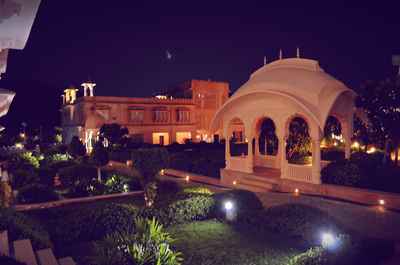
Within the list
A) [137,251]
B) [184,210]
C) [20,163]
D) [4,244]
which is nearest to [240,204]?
[184,210]

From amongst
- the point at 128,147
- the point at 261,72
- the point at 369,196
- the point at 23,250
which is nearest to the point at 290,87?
the point at 261,72

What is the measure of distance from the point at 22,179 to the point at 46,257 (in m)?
11.5

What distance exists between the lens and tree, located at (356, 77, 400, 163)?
469 inches

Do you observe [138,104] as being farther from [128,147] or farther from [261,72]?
[261,72]

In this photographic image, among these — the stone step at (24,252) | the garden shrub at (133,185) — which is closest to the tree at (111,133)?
the garden shrub at (133,185)

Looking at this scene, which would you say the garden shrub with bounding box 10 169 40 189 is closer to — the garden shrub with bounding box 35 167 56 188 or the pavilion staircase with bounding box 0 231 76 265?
the garden shrub with bounding box 35 167 56 188

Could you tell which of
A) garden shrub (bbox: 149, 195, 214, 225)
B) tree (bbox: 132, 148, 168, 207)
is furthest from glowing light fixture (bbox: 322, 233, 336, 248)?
tree (bbox: 132, 148, 168, 207)

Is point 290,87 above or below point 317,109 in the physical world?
above

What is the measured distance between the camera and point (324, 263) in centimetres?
536

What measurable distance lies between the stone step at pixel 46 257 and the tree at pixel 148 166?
5082 mm

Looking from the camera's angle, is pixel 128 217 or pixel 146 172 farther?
pixel 146 172

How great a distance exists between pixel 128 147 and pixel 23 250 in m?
24.6

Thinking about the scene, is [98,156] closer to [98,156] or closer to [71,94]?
[98,156]

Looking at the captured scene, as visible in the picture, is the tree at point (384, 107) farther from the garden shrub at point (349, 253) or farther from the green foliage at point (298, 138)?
the garden shrub at point (349, 253)
